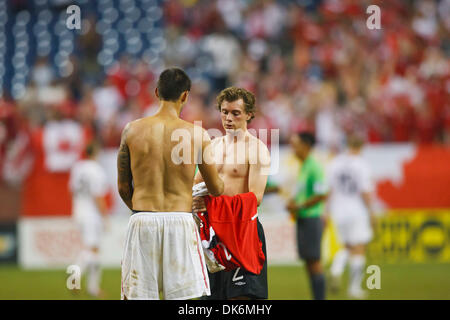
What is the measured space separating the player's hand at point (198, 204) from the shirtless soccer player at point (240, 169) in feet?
1.34

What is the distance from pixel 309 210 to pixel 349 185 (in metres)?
2.62

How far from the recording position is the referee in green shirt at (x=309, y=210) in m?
9.09

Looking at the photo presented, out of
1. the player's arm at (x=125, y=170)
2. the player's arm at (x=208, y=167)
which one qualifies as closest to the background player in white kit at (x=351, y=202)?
the player's arm at (x=208, y=167)

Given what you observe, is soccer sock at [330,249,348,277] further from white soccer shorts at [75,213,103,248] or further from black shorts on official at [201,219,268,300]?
black shorts on official at [201,219,268,300]

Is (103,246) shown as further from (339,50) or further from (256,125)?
(339,50)

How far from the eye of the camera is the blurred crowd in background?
15070 mm

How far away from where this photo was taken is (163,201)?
5246 millimetres

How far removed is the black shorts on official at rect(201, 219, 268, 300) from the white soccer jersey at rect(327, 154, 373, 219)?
5803 millimetres

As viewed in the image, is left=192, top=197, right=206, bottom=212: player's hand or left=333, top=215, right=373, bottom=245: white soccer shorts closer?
left=192, top=197, right=206, bottom=212: player's hand

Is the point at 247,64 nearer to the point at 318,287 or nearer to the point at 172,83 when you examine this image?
the point at 318,287

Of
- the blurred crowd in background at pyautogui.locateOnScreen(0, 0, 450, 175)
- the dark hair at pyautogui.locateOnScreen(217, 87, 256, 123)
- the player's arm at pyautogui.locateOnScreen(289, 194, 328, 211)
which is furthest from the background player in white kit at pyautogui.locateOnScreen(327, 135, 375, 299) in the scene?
the dark hair at pyautogui.locateOnScreen(217, 87, 256, 123)

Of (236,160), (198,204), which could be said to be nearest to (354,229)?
(236,160)

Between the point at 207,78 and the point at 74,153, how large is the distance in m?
4.81

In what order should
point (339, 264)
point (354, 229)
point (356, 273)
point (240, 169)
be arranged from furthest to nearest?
point (354, 229) → point (339, 264) → point (356, 273) → point (240, 169)
